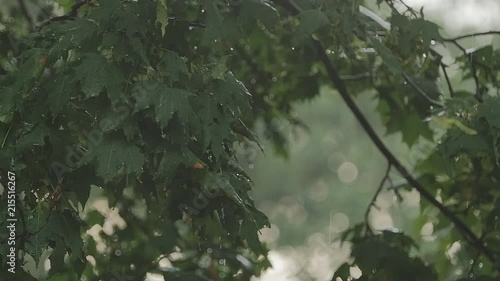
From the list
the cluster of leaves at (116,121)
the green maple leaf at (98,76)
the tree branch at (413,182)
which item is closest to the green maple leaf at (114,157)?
the cluster of leaves at (116,121)

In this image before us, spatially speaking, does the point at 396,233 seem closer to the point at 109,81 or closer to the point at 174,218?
the point at 174,218

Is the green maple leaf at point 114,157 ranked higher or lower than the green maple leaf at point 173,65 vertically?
lower

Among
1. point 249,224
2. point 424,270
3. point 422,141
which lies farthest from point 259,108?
point 249,224

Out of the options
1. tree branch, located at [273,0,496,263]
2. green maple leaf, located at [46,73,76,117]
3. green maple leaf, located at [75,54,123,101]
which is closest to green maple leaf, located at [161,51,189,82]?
green maple leaf, located at [75,54,123,101]

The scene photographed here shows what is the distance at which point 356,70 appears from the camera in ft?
11.7

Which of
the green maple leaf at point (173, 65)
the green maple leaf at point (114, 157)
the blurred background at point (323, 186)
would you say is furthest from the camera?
the blurred background at point (323, 186)

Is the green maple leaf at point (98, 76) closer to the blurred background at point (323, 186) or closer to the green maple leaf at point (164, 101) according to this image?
the green maple leaf at point (164, 101)

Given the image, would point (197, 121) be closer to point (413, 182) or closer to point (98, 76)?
point (98, 76)

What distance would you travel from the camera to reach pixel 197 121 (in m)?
1.88

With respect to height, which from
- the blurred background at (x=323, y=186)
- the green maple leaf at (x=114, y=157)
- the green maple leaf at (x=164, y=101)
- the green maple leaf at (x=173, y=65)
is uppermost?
the blurred background at (x=323, y=186)

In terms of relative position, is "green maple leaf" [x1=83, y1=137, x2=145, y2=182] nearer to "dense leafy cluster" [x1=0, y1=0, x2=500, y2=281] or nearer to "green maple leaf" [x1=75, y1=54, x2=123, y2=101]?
"dense leafy cluster" [x1=0, y1=0, x2=500, y2=281]

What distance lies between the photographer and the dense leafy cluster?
74.5 inches

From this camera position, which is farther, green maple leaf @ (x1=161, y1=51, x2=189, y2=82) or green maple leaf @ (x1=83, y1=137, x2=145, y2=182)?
green maple leaf @ (x1=161, y1=51, x2=189, y2=82)

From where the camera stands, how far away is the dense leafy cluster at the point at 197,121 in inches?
74.5
